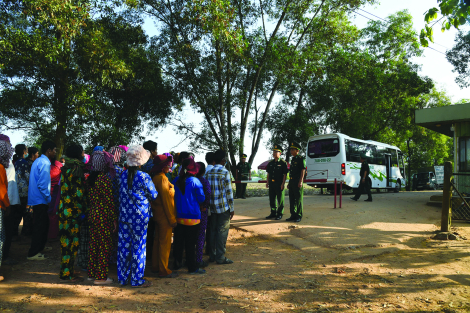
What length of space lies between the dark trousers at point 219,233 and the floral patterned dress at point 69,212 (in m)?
2.04

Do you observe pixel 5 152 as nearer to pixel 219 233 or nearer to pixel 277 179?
pixel 219 233

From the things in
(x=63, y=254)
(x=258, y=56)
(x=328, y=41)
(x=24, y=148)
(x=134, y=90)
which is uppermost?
(x=328, y=41)

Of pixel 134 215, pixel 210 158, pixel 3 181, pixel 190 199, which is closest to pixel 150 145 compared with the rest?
pixel 210 158

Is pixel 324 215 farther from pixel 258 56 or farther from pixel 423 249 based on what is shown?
pixel 258 56

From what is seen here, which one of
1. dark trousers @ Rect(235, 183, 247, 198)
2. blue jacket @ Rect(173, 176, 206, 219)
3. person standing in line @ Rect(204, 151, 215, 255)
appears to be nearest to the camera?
blue jacket @ Rect(173, 176, 206, 219)

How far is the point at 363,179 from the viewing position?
1254cm

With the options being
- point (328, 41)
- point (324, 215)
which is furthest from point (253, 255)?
point (328, 41)

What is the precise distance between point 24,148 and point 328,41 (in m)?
16.4

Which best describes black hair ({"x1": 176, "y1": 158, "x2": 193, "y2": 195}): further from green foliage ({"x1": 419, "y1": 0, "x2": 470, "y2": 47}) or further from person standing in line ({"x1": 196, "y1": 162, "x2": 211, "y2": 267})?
green foliage ({"x1": 419, "y1": 0, "x2": 470, "y2": 47})

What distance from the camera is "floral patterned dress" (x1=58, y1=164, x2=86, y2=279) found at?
14.8 ft

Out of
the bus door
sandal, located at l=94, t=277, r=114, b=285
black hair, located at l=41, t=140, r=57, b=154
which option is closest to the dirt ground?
sandal, located at l=94, t=277, r=114, b=285

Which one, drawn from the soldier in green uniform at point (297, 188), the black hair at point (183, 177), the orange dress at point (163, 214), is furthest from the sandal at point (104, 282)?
the soldier in green uniform at point (297, 188)

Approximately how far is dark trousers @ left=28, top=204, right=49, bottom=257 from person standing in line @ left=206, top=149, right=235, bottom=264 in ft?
8.76

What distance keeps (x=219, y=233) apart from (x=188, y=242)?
74cm
